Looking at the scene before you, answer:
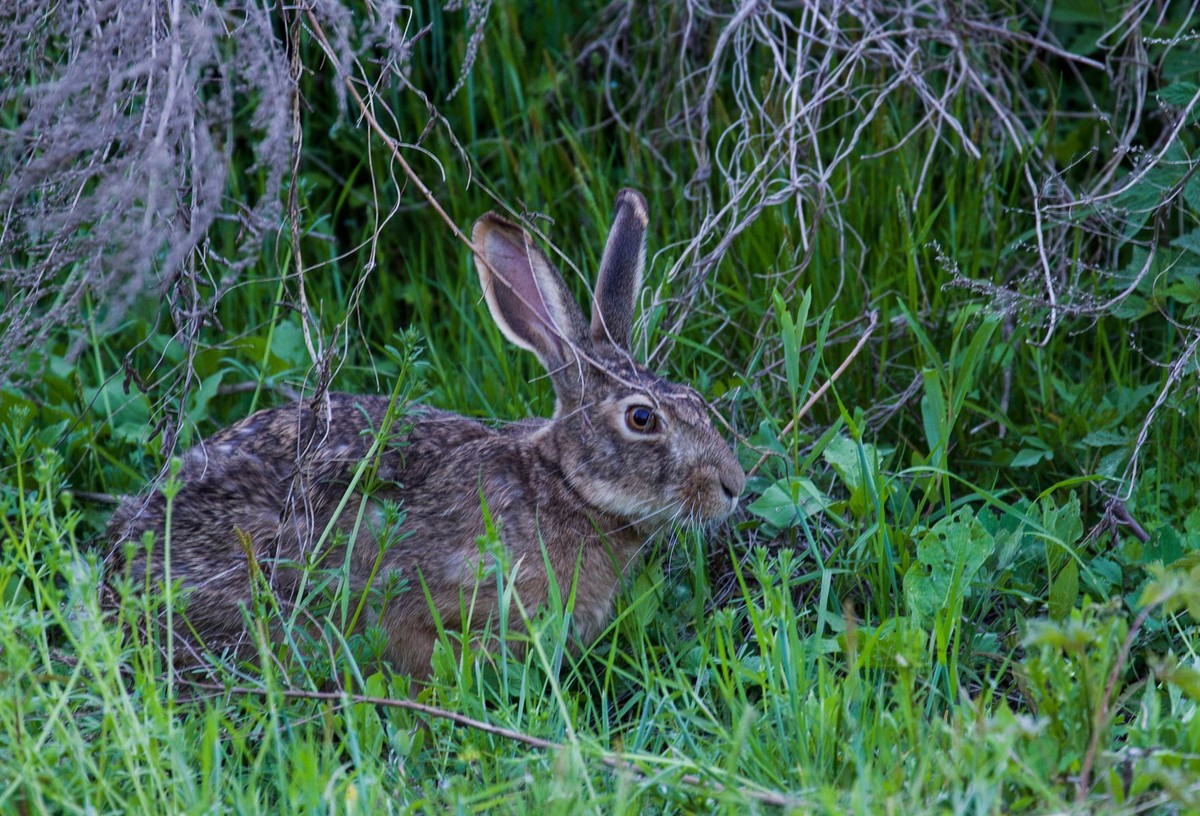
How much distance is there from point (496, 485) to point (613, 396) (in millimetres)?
396

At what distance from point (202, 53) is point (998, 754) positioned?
1917 mm

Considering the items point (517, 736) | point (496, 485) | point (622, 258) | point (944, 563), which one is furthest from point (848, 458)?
point (517, 736)

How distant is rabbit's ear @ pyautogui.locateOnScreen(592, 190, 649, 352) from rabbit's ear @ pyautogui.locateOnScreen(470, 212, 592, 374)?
87 mm

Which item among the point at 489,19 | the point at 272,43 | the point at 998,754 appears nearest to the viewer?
the point at 998,754

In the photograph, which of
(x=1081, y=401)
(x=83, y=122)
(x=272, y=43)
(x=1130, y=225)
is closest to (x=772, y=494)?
(x=1081, y=401)

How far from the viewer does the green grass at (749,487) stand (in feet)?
7.66

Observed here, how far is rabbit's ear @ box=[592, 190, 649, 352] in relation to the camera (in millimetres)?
3719

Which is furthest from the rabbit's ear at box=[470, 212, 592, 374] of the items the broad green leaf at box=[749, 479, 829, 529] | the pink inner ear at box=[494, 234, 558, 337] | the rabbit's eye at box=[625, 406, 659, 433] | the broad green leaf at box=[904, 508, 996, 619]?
the broad green leaf at box=[904, 508, 996, 619]

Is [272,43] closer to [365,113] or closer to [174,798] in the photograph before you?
[365,113]

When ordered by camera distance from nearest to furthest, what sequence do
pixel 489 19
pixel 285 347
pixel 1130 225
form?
pixel 1130 225 < pixel 285 347 < pixel 489 19

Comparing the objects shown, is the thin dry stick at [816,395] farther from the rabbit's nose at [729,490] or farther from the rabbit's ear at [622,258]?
the rabbit's ear at [622,258]

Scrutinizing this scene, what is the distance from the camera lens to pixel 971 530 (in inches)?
125

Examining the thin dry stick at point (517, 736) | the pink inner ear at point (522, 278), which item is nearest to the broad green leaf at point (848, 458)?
the pink inner ear at point (522, 278)

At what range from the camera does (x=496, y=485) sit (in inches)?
145
